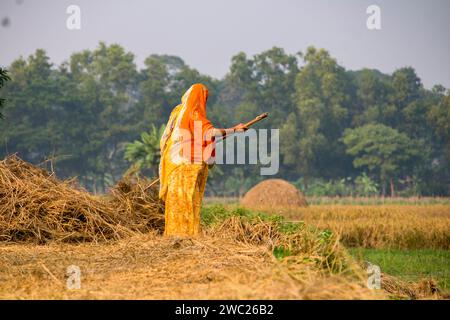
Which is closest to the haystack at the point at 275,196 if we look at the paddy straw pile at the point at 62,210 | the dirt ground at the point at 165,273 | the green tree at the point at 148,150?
the green tree at the point at 148,150

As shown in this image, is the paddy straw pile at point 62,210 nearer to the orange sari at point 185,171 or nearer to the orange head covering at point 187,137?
the orange sari at point 185,171

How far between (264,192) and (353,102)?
92.9 feet

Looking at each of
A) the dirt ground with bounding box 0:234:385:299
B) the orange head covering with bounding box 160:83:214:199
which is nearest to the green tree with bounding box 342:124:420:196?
the orange head covering with bounding box 160:83:214:199

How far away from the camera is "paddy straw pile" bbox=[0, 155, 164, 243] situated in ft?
32.7

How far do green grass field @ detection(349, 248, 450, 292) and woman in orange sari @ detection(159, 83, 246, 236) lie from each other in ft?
8.16

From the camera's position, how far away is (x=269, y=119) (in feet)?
167

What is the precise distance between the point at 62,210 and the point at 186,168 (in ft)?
5.38

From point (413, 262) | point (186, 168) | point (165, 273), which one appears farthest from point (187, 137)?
point (413, 262)

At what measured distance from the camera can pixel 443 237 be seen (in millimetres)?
17547

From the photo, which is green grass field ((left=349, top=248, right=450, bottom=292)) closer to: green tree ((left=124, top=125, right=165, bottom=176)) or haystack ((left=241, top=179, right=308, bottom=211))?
haystack ((left=241, top=179, right=308, bottom=211))

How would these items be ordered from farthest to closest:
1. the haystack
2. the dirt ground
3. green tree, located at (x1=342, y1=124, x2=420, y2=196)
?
green tree, located at (x1=342, y1=124, x2=420, y2=196) → the haystack → the dirt ground

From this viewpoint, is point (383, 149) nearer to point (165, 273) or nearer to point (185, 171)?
point (185, 171)
